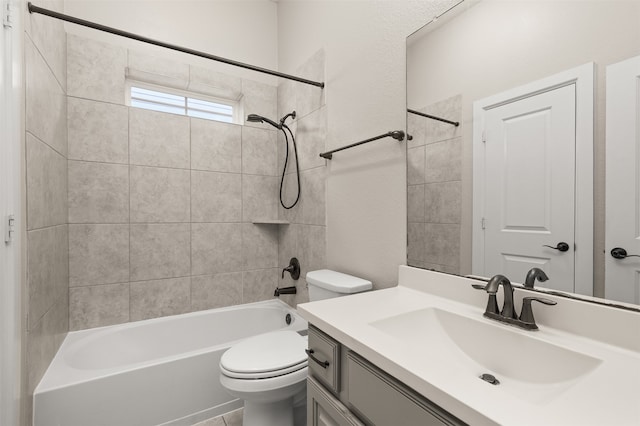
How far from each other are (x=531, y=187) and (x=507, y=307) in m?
0.36

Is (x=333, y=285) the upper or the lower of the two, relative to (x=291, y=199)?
lower

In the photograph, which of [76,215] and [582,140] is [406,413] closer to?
[582,140]

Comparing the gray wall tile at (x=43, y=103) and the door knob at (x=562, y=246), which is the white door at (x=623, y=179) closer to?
the door knob at (x=562, y=246)

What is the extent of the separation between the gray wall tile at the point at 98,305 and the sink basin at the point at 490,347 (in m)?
1.89

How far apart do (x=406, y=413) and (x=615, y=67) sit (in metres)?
0.95

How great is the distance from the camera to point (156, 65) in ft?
6.83

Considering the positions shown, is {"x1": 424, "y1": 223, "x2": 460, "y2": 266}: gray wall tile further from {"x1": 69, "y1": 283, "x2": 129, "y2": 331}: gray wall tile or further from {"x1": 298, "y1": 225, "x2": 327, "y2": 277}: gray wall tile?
{"x1": 69, "y1": 283, "x2": 129, "y2": 331}: gray wall tile

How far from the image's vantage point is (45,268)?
137 cm

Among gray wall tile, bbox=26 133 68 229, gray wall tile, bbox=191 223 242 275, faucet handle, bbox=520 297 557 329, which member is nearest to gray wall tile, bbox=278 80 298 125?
gray wall tile, bbox=191 223 242 275

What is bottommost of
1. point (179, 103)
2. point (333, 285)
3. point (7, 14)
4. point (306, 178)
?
point (333, 285)

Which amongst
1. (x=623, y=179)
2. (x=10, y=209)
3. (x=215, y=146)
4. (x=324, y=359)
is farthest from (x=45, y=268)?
(x=623, y=179)

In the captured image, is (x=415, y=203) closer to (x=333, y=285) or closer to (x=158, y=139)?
(x=333, y=285)

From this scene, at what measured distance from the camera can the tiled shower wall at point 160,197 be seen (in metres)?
1.88

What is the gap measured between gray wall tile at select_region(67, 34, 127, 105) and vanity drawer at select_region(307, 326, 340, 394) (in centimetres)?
202
